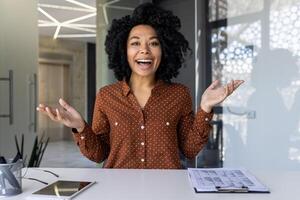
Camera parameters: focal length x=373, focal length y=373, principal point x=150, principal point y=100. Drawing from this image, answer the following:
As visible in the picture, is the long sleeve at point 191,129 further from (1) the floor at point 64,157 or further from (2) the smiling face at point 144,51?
(1) the floor at point 64,157

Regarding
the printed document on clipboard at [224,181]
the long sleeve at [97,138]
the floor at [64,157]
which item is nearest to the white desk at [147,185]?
the printed document on clipboard at [224,181]

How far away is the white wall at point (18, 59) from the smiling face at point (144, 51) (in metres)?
2.07

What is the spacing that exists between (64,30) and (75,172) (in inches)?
296

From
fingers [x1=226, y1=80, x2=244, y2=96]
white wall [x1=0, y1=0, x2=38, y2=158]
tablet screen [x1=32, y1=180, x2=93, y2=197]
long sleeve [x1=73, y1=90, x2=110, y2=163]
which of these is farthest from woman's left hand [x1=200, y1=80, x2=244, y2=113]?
Result: white wall [x1=0, y1=0, x2=38, y2=158]

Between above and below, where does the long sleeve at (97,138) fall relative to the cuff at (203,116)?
below

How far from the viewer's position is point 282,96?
3193mm

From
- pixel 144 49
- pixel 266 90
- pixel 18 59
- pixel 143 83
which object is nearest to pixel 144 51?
pixel 144 49

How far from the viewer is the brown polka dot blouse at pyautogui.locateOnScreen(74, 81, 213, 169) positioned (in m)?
1.36

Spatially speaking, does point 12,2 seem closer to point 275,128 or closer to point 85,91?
point 275,128

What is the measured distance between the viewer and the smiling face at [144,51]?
1390mm

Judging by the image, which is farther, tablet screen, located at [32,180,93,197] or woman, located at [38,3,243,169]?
woman, located at [38,3,243,169]

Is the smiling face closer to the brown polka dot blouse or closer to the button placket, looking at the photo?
the brown polka dot blouse

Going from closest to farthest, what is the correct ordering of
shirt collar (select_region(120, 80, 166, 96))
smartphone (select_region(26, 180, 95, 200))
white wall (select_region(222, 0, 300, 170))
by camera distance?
smartphone (select_region(26, 180, 95, 200))
shirt collar (select_region(120, 80, 166, 96))
white wall (select_region(222, 0, 300, 170))

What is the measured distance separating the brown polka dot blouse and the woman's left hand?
0.11ft
